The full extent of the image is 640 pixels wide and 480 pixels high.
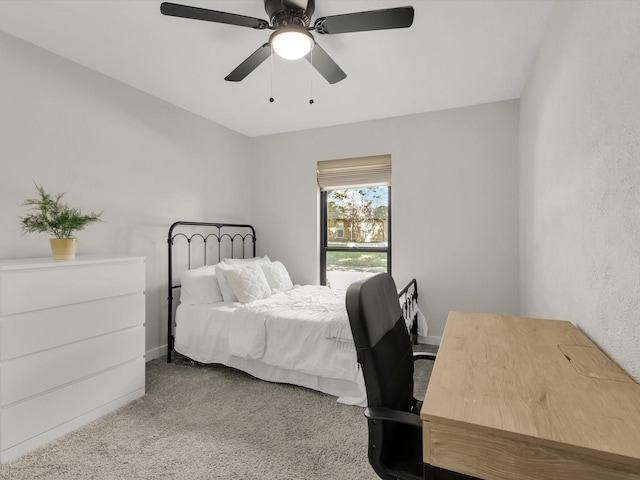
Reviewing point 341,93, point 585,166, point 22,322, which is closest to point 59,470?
point 22,322

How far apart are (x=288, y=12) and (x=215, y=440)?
93.3 inches

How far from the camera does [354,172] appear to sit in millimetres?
3904

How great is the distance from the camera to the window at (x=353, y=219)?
12.7 feet

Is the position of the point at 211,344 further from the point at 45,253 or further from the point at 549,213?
the point at 549,213

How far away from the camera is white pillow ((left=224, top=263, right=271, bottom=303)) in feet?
9.91

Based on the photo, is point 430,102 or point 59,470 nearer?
point 59,470

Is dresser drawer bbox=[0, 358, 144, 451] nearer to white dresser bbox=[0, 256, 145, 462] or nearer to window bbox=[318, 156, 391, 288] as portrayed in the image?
white dresser bbox=[0, 256, 145, 462]

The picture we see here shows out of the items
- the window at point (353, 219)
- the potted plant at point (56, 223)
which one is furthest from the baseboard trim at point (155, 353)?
the window at point (353, 219)

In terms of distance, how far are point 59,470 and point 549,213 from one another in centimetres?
295

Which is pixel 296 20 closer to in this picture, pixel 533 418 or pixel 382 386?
pixel 382 386

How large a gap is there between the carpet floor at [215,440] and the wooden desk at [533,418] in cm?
105

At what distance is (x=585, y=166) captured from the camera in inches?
54.3

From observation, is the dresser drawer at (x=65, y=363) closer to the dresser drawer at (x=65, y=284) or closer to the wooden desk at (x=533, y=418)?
the dresser drawer at (x=65, y=284)

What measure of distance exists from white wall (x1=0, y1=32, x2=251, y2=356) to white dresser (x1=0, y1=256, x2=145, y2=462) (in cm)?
58
